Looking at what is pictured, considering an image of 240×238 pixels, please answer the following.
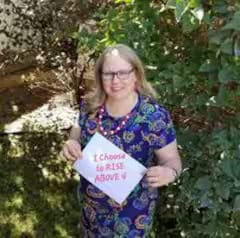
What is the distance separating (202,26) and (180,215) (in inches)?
44.7

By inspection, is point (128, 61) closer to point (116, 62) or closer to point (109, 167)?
point (116, 62)

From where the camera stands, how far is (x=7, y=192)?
441cm

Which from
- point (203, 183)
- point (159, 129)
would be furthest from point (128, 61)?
point (203, 183)

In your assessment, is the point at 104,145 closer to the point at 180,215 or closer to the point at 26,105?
the point at 180,215

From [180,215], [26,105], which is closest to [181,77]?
[180,215]

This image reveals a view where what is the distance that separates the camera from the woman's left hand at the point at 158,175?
2.46 meters

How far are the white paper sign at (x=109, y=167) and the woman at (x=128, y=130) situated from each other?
4cm

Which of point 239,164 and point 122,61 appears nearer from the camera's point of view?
point 122,61

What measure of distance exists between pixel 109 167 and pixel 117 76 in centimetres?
38

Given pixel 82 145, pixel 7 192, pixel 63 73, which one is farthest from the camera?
pixel 63 73

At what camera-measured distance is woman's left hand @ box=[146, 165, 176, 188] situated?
8.08 ft

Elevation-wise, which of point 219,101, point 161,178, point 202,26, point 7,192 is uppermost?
point 202,26

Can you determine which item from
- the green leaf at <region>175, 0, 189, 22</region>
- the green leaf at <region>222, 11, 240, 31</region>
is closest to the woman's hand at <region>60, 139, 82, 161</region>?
the green leaf at <region>175, 0, 189, 22</region>

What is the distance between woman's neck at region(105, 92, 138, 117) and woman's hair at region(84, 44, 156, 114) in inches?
1.7
